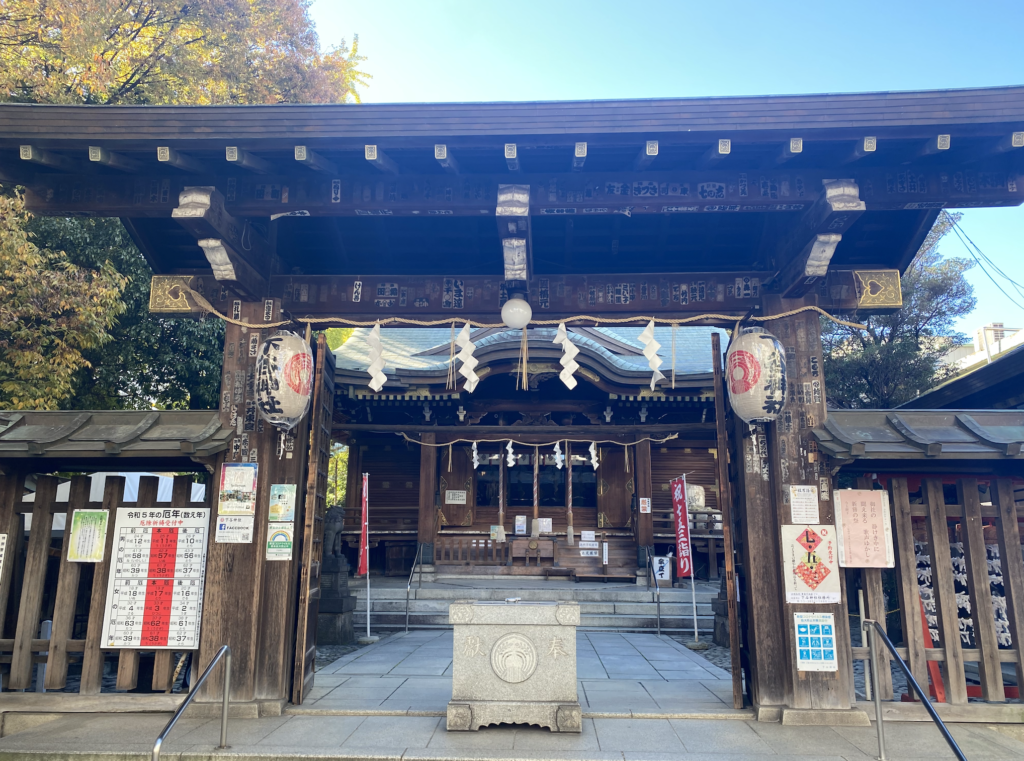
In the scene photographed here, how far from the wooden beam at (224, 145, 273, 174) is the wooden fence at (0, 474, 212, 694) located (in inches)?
121

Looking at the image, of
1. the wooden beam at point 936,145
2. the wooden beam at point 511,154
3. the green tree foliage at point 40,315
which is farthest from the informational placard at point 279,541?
the wooden beam at point 936,145

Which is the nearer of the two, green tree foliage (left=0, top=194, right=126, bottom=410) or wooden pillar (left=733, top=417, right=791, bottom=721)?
wooden pillar (left=733, top=417, right=791, bottom=721)

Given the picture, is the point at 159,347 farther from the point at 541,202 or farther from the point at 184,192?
the point at 541,202

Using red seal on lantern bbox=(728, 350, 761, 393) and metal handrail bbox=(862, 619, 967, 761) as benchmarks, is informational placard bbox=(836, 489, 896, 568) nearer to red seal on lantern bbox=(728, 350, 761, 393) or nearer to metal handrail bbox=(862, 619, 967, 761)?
metal handrail bbox=(862, 619, 967, 761)

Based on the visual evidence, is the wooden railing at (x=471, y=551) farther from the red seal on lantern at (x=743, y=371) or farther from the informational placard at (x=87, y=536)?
the red seal on lantern at (x=743, y=371)

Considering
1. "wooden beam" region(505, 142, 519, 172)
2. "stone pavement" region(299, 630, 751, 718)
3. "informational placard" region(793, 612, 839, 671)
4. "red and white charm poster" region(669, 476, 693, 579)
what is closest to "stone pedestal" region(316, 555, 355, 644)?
"stone pavement" region(299, 630, 751, 718)

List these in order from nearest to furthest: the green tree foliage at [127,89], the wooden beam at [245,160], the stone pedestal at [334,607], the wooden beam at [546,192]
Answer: the wooden beam at [245,160]
the wooden beam at [546,192]
the stone pedestal at [334,607]
the green tree foliage at [127,89]

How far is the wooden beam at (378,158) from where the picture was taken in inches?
224

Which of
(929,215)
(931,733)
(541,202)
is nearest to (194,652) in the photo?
(541,202)

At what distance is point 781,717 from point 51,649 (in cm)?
697

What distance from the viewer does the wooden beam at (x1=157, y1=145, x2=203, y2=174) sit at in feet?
18.7

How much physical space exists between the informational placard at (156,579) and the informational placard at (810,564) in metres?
5.67

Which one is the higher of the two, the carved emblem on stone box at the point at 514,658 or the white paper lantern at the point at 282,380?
the white paper lantern at the point at 282,380

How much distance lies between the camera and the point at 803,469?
6332 mm
